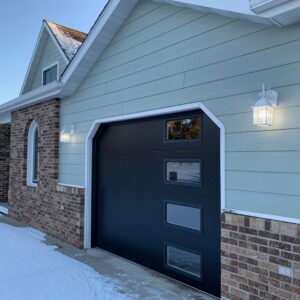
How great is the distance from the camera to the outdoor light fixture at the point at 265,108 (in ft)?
11.0

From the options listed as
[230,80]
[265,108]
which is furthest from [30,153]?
[265,108]

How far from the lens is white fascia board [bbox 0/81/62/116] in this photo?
276 inches

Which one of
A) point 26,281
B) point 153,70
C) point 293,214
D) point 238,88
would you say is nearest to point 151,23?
point 153,70

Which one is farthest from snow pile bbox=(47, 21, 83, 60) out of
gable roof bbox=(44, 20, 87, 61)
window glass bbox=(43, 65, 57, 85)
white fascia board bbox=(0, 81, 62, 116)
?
white fascia board bbox=(0, 81, 62, 116)

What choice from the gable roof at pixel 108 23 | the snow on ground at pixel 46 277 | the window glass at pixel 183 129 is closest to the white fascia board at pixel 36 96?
the gable roof at pixel 108 23

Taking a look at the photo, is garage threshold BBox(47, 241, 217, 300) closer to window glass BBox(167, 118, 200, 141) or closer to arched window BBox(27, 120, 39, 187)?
window glass BBox(167, 118, 200, 141)

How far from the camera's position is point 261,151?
11.8ft

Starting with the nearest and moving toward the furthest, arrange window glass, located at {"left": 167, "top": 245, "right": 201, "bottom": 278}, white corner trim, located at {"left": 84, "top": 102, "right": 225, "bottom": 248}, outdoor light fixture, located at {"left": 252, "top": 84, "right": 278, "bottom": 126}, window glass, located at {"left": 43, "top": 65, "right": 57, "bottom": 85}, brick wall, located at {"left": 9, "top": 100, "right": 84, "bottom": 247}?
1. outdoor light fixture, located at {"left": 252, "top": 84, "right": 278, "bottom": 126}
2. white corner trim, located at {"left": 84, "top": 102, "right": 225, "bottom": 248}
3. window glass, located at {"left": 167, "top": 245, "right": 201, "bottom": 278}
4. brick wall, located at {"left": 9, "top": 100, "right": 84, "bottom": 247}
5. window glass, located at {"left": 43, "top": 65, "right": 57, "bottom": 85}

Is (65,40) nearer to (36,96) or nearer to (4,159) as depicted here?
(36,96)

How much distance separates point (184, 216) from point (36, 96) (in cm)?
479

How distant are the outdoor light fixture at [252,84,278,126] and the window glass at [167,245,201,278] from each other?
212cm

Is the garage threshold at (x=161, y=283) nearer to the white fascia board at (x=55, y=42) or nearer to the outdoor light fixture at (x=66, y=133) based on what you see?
the outdoor light fixture at (x=66, y=133)

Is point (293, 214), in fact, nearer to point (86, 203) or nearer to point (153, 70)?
point (153, 70)

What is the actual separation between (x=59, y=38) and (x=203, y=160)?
6.80 meters
